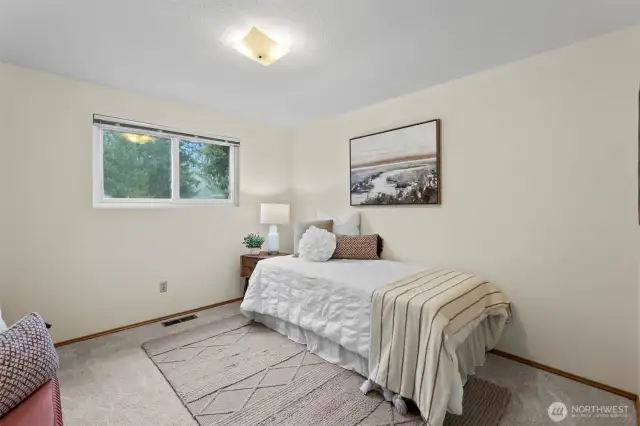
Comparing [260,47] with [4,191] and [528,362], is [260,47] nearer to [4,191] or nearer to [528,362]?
[4,191]

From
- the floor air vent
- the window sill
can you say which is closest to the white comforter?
the floor air vent

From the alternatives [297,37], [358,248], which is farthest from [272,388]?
[297,37]

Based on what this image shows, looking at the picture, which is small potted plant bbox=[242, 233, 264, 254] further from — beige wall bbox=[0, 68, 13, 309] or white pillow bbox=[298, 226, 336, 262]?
beige wall bbox=[0, 68, 13, 309]

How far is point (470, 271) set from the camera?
252 cm

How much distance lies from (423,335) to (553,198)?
1.43 metres

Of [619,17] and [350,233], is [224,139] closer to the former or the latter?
[350,233]

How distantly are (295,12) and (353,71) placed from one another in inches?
33.7

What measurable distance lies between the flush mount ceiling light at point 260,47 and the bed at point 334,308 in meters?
1.66

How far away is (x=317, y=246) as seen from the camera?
9.64ft

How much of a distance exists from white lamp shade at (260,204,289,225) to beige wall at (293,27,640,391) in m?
1.71

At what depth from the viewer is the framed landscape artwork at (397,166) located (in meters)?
2.77

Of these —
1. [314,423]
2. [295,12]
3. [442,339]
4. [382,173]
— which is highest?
[295,12]

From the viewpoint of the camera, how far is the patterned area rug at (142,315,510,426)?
1.66 m

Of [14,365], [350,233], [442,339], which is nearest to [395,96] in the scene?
[350,233]
